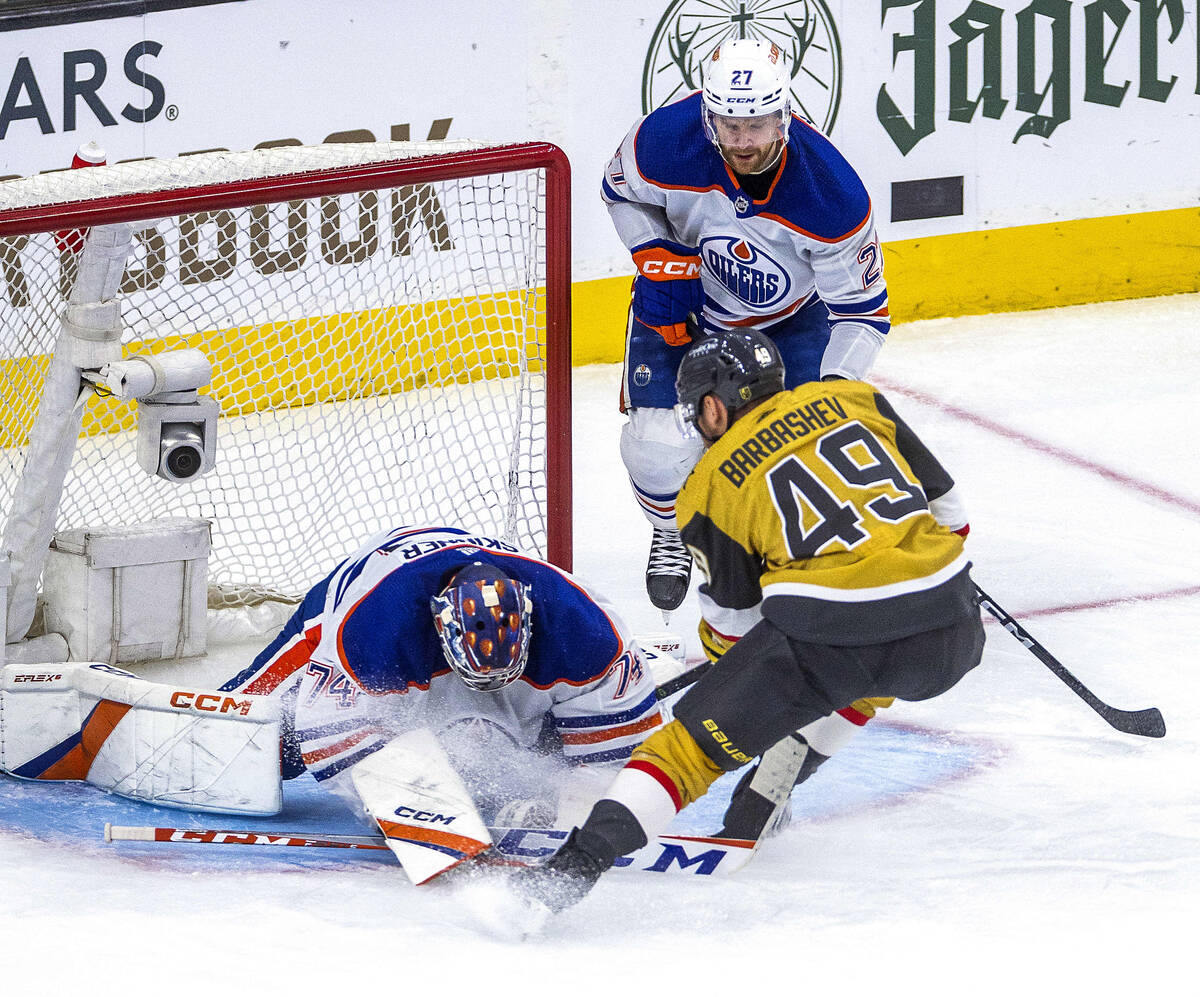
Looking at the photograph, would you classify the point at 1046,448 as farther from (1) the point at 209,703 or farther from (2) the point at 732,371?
(1) the point at 209,703

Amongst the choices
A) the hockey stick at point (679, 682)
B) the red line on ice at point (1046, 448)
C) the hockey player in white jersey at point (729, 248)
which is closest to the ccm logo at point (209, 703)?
the hockey stick at point (679, 682)

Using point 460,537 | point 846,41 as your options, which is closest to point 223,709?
point 460,537

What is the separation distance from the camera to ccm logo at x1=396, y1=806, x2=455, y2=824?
95.5 inches

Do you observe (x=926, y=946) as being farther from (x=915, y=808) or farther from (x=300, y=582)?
(x=300, y=582)

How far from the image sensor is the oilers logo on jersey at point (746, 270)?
322 cm

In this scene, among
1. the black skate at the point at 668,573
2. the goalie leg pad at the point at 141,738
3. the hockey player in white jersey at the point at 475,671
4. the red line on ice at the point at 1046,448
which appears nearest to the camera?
the hockey player in white jersey at the point at 475,671

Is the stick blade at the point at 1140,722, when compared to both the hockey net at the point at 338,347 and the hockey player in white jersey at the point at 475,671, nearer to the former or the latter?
the hockey player in white jersey at the point at 475,671

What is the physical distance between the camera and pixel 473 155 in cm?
322

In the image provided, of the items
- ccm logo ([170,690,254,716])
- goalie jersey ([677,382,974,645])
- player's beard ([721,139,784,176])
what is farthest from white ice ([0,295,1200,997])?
player's beard ([721,139,784,176])

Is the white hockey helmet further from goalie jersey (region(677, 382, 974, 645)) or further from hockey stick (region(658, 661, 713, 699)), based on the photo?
hockey stick (region(658, 661, 713, 699))

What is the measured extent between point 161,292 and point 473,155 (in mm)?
1059

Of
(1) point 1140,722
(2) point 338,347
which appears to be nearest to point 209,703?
(2) point 338,347

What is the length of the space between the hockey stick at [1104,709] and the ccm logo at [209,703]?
1304mm

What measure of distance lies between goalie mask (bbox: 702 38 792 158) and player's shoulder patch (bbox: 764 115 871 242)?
0.13m
